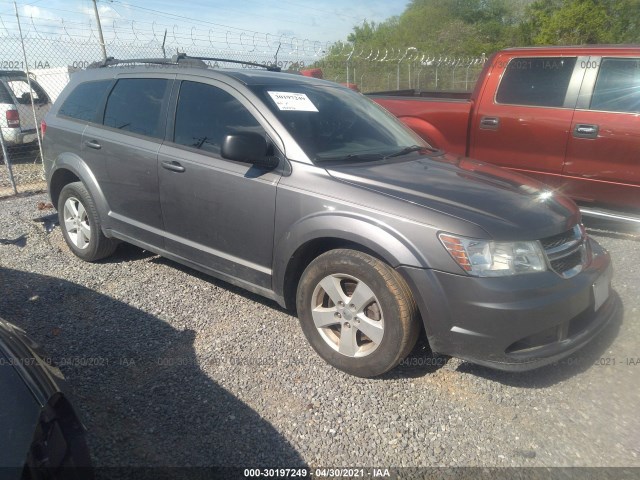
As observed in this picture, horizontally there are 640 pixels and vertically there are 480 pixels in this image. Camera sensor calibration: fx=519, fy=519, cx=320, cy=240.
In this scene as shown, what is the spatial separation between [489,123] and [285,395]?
4044 millimetres

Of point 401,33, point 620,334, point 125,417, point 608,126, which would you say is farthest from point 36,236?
point 401,33

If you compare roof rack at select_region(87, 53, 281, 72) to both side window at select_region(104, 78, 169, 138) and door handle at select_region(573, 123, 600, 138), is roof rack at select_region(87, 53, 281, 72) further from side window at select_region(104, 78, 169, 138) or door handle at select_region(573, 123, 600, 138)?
door handle at select_region(573, 123, 600, 138)

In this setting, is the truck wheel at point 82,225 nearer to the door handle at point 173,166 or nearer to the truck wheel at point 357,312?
the door handle at point 173,166

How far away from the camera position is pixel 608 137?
4996mm

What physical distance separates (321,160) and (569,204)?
1.61 meters

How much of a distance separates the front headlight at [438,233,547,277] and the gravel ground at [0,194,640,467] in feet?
2.56

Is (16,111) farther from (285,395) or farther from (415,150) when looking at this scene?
(285,395)

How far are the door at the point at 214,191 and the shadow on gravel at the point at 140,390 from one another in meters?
0.61

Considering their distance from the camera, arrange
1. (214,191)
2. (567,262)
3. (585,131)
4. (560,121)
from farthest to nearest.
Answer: (560,121) → (585,131) → (214,191) → (567,262)

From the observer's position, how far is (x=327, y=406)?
282 cm

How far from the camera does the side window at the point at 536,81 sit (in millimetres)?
5371

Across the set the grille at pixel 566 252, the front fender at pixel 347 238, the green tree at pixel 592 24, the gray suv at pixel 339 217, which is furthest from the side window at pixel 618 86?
the green tree at pixel 592 24

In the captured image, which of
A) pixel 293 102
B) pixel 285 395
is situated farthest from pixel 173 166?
pixel 285 395

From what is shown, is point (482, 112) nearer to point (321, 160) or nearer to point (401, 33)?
point (321, 160)
